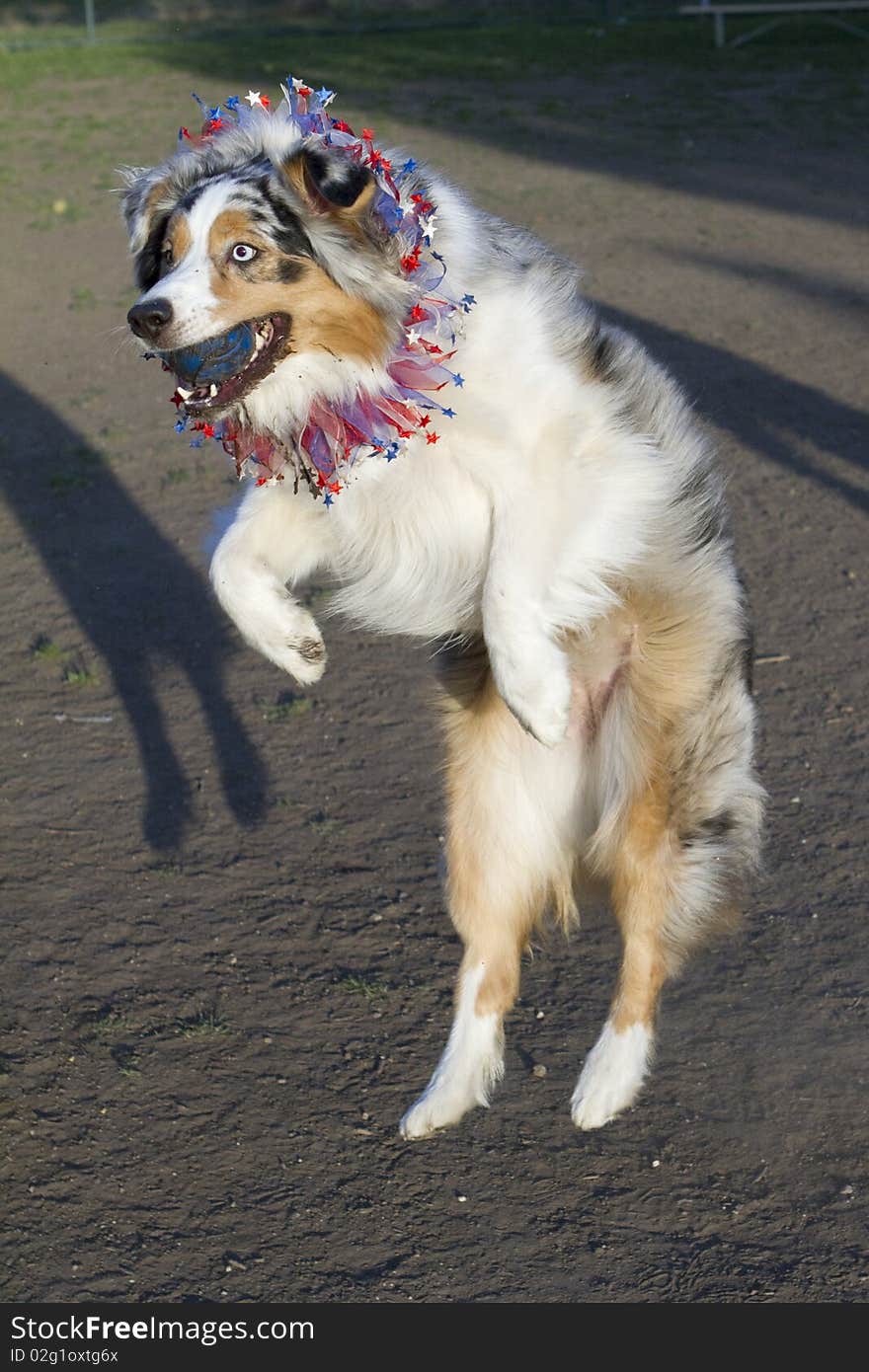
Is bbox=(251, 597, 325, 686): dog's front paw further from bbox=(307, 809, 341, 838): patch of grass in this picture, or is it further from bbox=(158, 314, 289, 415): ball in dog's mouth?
bbox=(307, 809, 341, 838): patch of grass

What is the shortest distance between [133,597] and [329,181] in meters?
3.43

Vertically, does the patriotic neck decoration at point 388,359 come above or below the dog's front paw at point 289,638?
above

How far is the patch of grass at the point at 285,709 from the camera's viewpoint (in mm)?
5605

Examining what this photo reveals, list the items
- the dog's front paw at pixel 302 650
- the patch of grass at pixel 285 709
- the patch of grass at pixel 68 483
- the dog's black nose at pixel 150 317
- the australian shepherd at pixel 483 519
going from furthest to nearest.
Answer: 1. the patch of grass at pixel 68 483
2. the patch of grass at pixel 285 709
3. the dog's front paw at pixel 302 650
4. the australian shepherd at pixel 483 519
5. the dog's black nose at pixel 150 317

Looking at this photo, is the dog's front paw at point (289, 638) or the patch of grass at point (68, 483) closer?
the dog's front paw at point (289, 638)

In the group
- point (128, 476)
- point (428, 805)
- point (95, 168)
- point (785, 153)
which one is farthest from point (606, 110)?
point (428, 805)

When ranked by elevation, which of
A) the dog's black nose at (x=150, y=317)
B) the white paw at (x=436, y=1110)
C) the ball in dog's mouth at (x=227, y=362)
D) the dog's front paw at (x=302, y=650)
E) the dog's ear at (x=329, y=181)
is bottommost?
the white paw at (x=436, y=1110)

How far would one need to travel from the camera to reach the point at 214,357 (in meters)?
3.31

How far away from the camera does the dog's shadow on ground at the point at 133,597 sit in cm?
529

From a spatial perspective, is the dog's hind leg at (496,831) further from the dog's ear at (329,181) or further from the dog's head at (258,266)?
the dog's ear at (329,181)

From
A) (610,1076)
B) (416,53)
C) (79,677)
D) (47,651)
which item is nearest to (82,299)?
(47,651)

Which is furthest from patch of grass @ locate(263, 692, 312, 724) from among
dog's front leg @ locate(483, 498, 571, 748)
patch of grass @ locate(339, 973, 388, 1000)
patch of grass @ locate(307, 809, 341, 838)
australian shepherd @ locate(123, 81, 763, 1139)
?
dog's front leg @ locate(483, 498, 571, 748)

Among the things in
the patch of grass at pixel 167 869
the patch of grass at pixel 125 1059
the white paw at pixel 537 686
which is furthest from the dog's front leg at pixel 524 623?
the patch of grass at pixel 167 869

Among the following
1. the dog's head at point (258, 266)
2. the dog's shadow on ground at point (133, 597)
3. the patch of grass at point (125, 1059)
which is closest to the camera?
the dog's head at point (258, 266)
